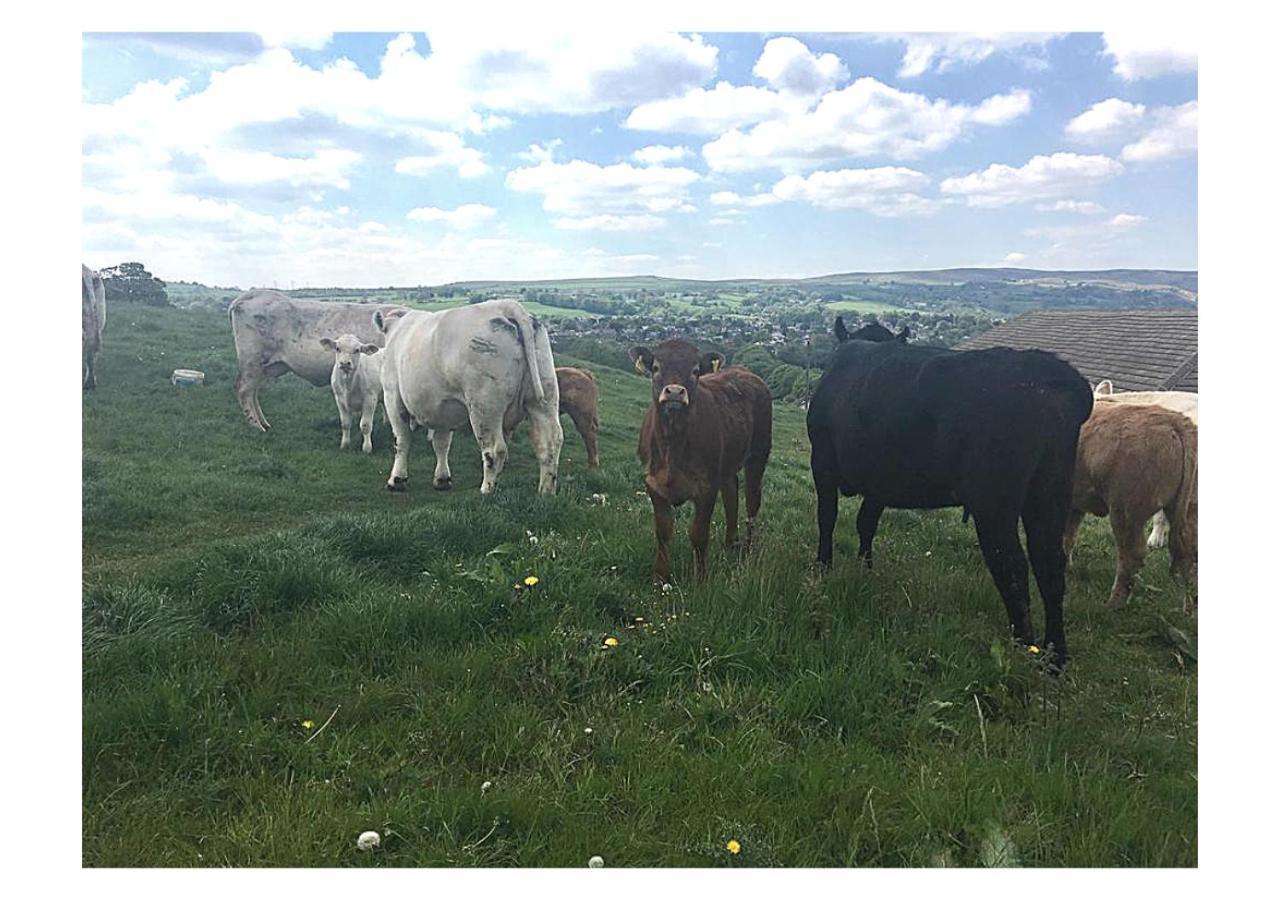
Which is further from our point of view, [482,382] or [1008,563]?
[482,382]

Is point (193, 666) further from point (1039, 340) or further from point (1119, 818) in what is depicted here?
point (1039, 340)

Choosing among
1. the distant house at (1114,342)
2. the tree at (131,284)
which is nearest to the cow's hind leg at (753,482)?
the distant house at (1114,342)

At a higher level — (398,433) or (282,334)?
(282,334)

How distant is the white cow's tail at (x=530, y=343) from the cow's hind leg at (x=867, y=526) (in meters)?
2.86

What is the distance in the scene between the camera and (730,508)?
5379mm

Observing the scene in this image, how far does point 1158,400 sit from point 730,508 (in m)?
3.11

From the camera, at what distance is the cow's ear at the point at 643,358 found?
4520 millimetres

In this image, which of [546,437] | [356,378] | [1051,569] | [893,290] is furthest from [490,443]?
[1051,569]

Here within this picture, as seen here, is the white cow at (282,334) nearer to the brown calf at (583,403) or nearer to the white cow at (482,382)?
the white cow at (482,382)

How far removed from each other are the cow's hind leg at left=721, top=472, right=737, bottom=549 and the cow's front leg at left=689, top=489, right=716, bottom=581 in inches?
16.0

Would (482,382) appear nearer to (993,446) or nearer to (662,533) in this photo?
(662,533)

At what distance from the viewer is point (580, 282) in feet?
18.1

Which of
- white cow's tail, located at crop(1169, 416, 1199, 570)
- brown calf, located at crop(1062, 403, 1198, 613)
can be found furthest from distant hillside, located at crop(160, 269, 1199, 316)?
white cow's tail, located at crop(1169, 416, 1199, 570)

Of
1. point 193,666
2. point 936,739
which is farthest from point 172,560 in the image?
point 936,739
